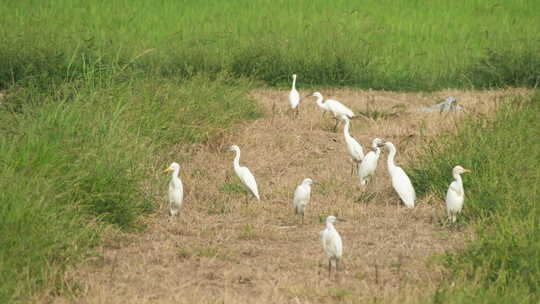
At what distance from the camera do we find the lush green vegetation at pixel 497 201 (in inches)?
192

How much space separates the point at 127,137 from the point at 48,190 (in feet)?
5.61

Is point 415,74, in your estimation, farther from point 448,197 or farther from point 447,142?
point 448,197

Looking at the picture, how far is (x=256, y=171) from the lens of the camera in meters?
8.61

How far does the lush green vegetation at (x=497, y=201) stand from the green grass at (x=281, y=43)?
334cm

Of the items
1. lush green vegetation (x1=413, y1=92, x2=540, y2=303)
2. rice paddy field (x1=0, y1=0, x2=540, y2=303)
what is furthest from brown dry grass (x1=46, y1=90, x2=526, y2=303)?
lush green vegetation (x1=413, y1=92, x2=540, y2=303)

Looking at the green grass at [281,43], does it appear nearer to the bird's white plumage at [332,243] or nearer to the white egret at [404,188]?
the white egret at [404,188]

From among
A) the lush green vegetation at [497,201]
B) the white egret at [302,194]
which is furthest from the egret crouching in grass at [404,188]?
the white egret at [302,194]

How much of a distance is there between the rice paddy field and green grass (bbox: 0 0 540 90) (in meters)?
0.04

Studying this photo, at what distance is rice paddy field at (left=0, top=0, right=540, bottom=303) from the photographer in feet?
16.6

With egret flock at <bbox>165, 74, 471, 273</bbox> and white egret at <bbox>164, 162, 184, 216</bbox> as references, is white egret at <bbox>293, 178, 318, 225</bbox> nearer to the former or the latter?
egret flock at <bbox>165, 74, 471, 273</bbox>

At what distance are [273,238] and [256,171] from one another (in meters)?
2.30

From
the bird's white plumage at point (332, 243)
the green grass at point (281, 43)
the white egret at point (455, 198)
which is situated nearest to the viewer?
the bird's white plumage at point (332, 243)

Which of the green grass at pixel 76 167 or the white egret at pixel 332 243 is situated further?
the white egret at pixel 332 243

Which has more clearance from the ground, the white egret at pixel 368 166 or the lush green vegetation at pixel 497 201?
the lush green vegetation at pixel 497 201
